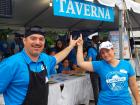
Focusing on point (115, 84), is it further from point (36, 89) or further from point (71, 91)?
point (71, 91)

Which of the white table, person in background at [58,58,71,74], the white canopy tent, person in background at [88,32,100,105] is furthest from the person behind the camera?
the white canopy tent

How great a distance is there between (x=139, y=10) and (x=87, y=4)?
2113 millimetres

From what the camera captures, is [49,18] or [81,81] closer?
[81,81]

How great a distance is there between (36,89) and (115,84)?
1380mm

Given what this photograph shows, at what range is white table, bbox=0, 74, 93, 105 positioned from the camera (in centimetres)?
550

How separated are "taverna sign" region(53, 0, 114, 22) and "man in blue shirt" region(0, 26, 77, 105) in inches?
84.5

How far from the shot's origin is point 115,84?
11.7 feet

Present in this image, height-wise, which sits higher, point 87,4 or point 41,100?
point 87,4

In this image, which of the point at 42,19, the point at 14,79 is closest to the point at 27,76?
the point at 14,79

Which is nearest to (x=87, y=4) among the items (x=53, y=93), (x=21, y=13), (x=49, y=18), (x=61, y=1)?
(x=61, y=1)

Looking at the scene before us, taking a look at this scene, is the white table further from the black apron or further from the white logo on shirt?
the black apron

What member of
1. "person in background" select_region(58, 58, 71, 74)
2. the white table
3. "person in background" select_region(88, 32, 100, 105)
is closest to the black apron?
the white table

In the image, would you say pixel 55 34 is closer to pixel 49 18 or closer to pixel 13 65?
pixel 49 18

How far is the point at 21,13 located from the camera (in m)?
8.28
